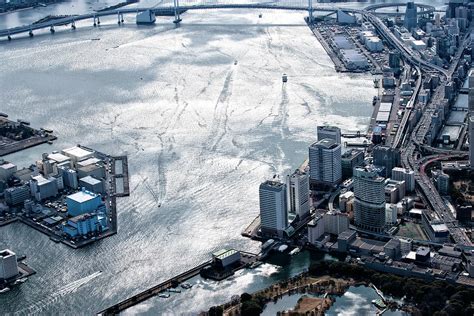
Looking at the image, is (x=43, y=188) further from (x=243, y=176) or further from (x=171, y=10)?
(x=171, y=10)

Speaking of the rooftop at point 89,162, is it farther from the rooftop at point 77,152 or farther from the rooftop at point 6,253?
the rooftop at point 6,253

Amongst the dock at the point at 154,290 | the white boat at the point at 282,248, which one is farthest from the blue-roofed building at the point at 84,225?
the white boat at the point at 282,248

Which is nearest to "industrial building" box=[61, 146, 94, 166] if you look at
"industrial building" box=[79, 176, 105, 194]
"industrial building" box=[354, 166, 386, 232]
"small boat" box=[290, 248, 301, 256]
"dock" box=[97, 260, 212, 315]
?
"industrial building" box=[79, 176, 105, 194]

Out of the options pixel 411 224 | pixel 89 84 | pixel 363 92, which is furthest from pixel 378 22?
pixel 411 224

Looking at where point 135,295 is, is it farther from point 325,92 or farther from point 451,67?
point 451,67

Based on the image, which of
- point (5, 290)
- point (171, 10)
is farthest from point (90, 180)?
point (171, 10)
